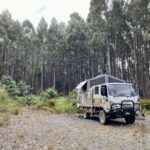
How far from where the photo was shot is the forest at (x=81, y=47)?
42.4 m

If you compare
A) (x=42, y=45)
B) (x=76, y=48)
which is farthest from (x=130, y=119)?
(x=42, y=45)

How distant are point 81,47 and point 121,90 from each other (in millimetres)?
41708

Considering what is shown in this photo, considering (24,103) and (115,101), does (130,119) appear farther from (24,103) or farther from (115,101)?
(24,103)

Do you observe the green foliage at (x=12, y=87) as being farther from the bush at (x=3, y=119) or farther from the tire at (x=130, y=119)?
the tire at (x=130, y=119)

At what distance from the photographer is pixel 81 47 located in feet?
196

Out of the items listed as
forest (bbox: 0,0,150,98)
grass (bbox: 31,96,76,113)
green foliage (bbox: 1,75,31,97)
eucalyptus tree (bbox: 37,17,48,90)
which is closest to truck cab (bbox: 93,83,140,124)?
grass (bbox: 31,96,76,113)

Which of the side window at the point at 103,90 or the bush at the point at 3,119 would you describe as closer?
the bush at the point at 3,119

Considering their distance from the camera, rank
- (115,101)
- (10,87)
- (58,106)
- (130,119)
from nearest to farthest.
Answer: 1. (115,101)
2. (130,119)
3. (58,106)
4. (10,87)

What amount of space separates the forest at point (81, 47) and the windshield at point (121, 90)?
70.0 ft

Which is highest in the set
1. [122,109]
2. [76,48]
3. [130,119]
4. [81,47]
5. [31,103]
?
[81,47]

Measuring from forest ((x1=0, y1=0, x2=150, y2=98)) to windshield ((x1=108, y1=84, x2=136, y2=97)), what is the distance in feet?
70.0

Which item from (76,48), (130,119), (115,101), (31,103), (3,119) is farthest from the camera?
(76,48)

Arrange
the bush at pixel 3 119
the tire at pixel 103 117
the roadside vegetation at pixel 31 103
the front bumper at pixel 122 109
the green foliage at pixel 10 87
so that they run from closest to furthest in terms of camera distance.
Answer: the bush at pixel 3 119 → the front bumper at pixel 122 109 → the tire at pixel 103 117 → the roadside vegetation at pixel 31 103 → the green foliage at pixel 10 87

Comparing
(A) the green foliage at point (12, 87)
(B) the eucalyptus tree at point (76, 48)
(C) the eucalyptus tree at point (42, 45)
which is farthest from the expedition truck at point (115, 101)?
(C) the eucalyptus tree at point (42, 45)
